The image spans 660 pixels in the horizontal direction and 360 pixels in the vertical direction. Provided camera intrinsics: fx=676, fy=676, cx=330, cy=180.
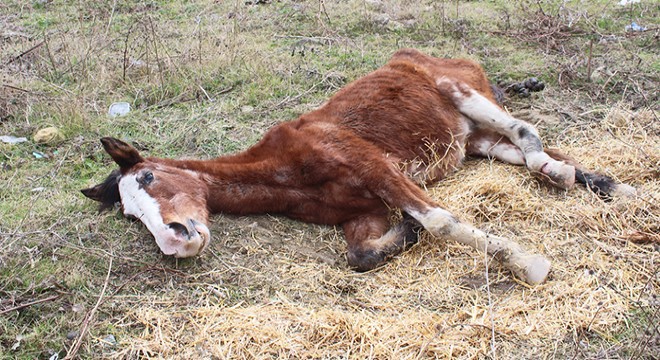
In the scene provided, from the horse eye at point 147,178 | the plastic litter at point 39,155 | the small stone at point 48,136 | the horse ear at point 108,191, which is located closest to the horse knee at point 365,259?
the horse eye at point 147,178

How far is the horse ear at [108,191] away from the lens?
4957 millimetres

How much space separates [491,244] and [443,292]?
0.48 meters

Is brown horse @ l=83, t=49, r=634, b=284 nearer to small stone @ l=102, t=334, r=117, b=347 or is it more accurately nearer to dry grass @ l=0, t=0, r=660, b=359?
dry grass @ l=0, t=0, r=660, b=359

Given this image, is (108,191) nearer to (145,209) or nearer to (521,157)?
(145,209)

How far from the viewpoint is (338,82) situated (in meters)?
7.60

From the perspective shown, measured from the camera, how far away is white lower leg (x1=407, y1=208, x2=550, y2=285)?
4.20 metres

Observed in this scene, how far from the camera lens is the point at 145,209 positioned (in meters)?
4.54

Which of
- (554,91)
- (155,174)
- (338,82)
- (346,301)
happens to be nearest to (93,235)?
(155,174)

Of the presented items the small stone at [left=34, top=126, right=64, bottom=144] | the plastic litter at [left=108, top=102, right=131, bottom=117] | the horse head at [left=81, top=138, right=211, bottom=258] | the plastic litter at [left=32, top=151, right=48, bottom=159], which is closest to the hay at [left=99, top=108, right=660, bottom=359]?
the horse head at [left=81, top=138, right=211, bottom=258]

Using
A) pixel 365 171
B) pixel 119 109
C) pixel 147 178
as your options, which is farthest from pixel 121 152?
pixel 119 109

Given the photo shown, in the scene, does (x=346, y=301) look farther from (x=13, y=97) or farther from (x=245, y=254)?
(x=13, y=97)

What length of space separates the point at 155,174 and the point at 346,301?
164cm

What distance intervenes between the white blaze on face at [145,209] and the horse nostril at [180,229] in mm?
20

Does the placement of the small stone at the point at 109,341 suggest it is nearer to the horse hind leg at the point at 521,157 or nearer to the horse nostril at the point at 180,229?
the horse nostril at the point at 180,229
